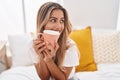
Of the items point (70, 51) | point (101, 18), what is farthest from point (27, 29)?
point (70, 51)

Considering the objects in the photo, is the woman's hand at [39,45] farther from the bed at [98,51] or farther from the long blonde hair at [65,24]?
the bed at [98,51]

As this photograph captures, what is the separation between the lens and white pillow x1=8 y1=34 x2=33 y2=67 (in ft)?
6.25

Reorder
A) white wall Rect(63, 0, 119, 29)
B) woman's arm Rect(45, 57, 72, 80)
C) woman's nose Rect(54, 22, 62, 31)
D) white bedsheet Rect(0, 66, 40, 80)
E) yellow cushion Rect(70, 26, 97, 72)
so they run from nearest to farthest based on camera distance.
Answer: woman's nose Rect(54, 22, 62, 31) < woman's arm Rect(45, 57, 72, 80) < white bedsheet Rect(0, 66, 40, 80) < yellow cushion Rect(70, 26, 97, 72) < white wall Rect(63, 0, 119, 29)

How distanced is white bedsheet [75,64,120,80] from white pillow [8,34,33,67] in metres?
0.52

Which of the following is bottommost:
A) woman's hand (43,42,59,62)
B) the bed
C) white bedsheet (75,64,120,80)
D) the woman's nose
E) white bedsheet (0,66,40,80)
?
white bedsheet (75,64,120,80)

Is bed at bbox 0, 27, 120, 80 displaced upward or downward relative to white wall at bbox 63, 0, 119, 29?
downward

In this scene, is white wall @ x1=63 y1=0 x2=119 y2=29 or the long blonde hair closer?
the long blonde hair

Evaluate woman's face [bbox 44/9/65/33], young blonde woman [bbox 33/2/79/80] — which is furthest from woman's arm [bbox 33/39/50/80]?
woman's face [bbox 44/9/65/33]

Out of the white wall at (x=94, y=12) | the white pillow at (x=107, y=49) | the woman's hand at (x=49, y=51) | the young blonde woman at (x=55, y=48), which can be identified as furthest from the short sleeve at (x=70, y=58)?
the white wall at (x=94, y=12)

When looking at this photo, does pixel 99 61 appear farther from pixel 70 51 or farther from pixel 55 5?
pixel 55 5

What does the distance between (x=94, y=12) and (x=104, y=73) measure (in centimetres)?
76

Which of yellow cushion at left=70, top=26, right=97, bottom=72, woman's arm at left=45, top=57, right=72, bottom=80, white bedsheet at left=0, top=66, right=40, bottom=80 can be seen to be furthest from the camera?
yellow cushion at left=70, top=26, right=97, bottom=72

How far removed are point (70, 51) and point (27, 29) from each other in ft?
3.62

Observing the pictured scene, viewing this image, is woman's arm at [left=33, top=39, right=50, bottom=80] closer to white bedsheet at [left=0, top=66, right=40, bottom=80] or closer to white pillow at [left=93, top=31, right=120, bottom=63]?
white bedsheet at [left=0, top=66, right=40, bottom=80]
